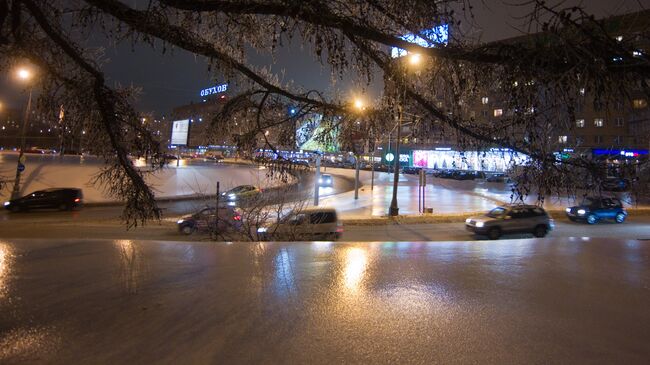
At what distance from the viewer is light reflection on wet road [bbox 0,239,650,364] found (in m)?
2.98

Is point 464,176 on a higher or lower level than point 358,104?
lower

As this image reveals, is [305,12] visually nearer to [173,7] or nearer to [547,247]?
[173,7]

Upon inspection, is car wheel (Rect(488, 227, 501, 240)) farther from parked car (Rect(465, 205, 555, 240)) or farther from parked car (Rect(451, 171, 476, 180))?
parked car (Rect(451, 171, 476, 180))

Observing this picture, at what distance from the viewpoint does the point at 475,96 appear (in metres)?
4.65

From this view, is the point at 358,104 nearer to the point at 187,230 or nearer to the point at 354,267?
the point at 354,267

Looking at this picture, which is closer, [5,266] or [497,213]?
Result: [5,266]

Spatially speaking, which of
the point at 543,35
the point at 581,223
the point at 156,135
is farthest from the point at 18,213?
the point at 581,223

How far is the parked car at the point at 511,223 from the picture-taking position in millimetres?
18609

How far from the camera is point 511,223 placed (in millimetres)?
18891

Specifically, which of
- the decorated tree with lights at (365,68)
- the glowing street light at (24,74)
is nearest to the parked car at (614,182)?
the decorated tree with lights at (365,68)

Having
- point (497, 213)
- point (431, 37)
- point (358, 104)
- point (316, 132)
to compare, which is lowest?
point (497, 213)

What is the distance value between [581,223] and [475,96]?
23327 millimetres

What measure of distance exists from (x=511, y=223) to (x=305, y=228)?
10.3m

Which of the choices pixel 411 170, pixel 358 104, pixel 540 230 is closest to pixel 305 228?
pixel 358 104
